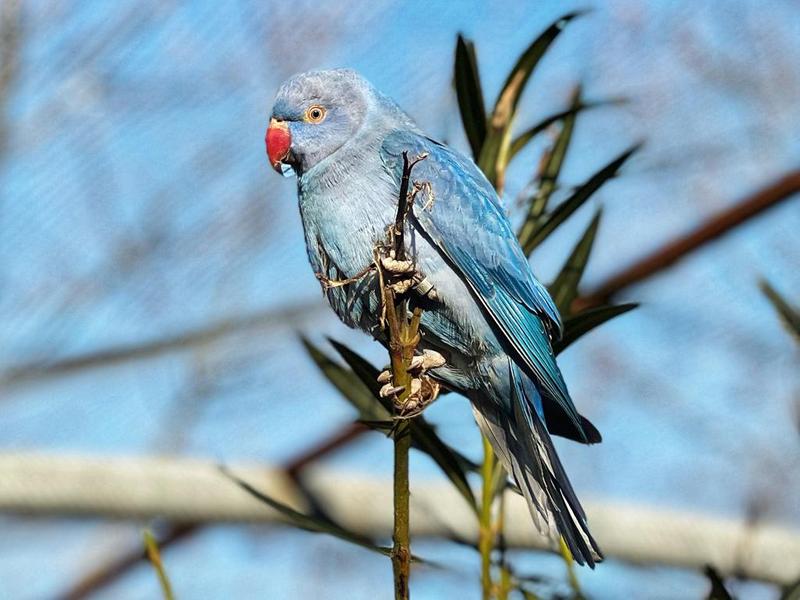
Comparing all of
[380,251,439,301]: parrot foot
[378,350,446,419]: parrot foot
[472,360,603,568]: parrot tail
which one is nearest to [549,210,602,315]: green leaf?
[472,360,603,568]: parrot tail

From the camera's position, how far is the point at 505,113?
9.69 ft

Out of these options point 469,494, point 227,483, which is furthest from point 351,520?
point 469,494

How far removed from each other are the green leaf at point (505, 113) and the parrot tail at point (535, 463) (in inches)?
20.2

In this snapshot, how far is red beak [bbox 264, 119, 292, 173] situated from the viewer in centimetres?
311

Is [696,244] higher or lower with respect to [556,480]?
higher

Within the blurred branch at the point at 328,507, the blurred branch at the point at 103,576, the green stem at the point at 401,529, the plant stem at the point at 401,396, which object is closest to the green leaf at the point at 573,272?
the plant stem at the point at 401,396

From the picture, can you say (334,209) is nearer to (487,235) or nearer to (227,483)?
(487,235)

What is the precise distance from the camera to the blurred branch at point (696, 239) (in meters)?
3.54

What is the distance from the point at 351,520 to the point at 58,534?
1384 millimetres

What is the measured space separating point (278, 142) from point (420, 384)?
83 cm

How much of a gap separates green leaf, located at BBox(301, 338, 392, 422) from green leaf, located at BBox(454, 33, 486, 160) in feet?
2.20

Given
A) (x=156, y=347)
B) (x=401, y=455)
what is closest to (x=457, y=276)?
(x=401, y=455)

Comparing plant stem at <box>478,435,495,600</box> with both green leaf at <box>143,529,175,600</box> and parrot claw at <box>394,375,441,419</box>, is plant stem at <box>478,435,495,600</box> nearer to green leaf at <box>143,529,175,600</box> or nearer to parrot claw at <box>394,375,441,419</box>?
parrot claw at <box>394,375,441,419</box>

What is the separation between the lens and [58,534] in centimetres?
453
